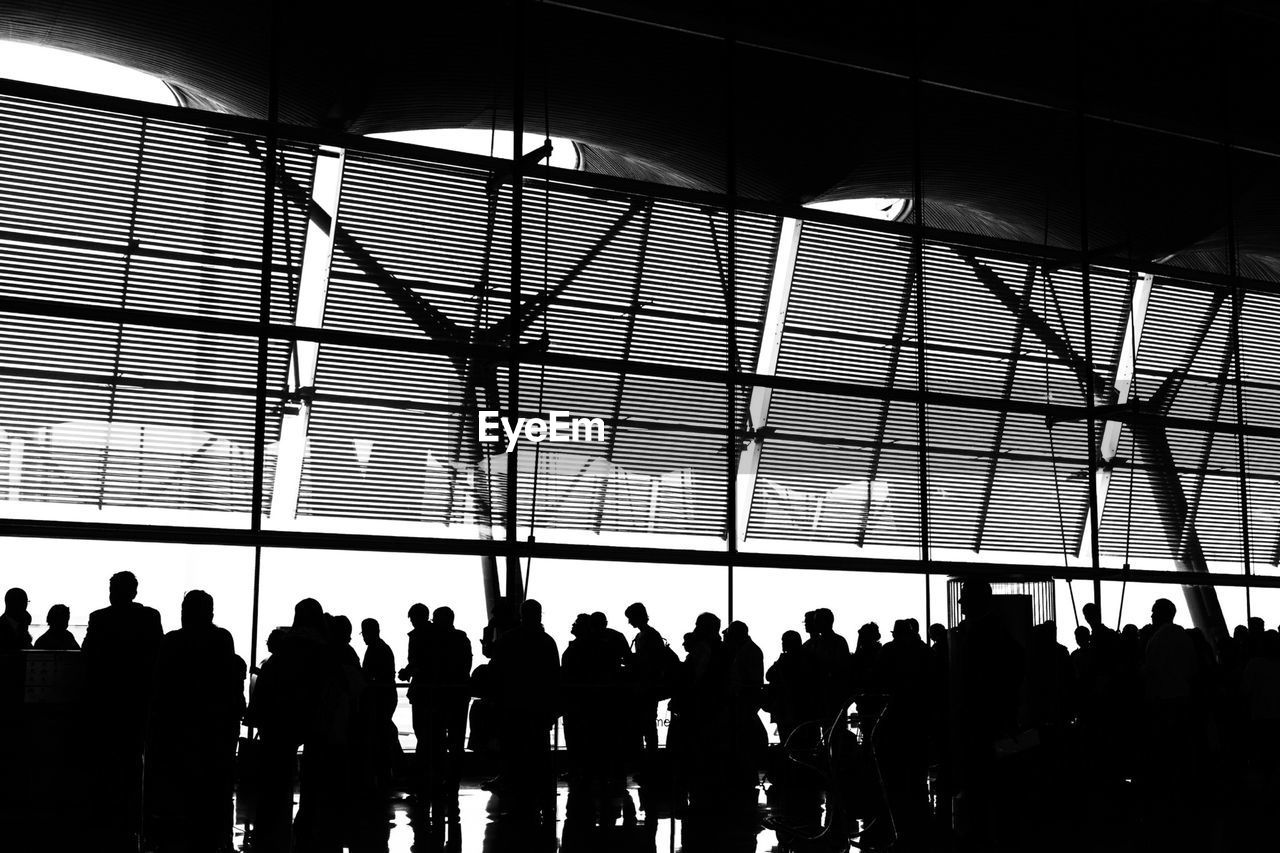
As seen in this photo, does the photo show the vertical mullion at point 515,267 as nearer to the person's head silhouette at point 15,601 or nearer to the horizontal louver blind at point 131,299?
the horizontal louver blind at point 131,299

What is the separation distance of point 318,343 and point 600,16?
400cm

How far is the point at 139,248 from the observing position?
33.5 ft

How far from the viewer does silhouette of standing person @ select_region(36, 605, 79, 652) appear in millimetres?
8695

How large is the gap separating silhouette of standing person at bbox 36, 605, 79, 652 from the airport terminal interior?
0.06 metres

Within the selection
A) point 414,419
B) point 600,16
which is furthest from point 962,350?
point 414,419

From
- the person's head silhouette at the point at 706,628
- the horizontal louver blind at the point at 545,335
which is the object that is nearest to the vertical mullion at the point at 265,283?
the horizontal louver blind at the point at 545,335

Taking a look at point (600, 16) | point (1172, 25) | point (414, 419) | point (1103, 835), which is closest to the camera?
point (1103, 835)

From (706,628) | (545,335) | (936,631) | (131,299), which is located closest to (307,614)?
(706,628)

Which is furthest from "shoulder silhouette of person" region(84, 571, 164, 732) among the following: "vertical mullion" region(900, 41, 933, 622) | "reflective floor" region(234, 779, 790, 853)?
"vertical mullion" region(900, 41, 933, 622)

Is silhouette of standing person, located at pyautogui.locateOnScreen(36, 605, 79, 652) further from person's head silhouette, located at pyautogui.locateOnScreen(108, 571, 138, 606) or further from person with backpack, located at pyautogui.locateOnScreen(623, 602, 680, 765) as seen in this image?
person with backpack, located at pyautogui.locateOnScreen(623, 602, 680, 765)

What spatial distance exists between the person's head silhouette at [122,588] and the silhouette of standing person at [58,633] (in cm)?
247

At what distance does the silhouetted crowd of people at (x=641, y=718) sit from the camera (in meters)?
6.29

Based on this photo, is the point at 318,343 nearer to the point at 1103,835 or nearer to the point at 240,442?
the point at 240,442

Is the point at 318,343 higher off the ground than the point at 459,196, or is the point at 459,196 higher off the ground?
the point at 459,196
